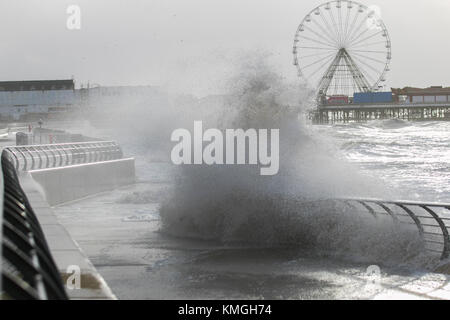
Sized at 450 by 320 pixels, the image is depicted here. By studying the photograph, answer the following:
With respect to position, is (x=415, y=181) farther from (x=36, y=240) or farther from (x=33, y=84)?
(x=33, y=84)

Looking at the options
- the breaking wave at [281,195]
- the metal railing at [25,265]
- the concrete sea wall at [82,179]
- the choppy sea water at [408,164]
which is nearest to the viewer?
the metal railing at [25,265]

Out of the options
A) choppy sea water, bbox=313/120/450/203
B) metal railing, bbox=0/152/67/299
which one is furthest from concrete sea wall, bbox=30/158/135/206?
metal railing, bbox=0/152/67/299

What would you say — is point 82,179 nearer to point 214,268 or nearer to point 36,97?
point 214,268

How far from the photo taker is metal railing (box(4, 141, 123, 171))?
65.1 ft

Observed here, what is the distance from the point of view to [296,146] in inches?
688

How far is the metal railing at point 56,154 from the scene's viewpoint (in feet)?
65.1

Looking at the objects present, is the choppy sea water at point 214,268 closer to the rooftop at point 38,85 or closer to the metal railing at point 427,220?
the metal railing at point 427,220

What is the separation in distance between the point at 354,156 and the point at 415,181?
2189 centimetres

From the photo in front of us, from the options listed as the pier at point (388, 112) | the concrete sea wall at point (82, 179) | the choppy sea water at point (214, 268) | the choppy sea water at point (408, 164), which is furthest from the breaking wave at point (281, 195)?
the pier at point (388, 112)

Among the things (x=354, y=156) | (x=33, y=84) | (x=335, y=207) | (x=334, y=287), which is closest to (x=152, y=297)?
(x=334, y=287)

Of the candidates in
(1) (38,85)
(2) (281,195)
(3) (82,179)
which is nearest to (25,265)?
(2) (281,195)

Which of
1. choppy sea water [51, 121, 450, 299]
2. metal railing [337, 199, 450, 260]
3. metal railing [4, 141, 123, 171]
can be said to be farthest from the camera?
metal railing [4, 141, 123, 171]

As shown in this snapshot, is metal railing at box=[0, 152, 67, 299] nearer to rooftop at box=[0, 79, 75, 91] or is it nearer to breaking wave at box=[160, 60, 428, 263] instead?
breaking wave at box=[160, 60, 428, 263]

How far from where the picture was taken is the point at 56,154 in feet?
72.1
